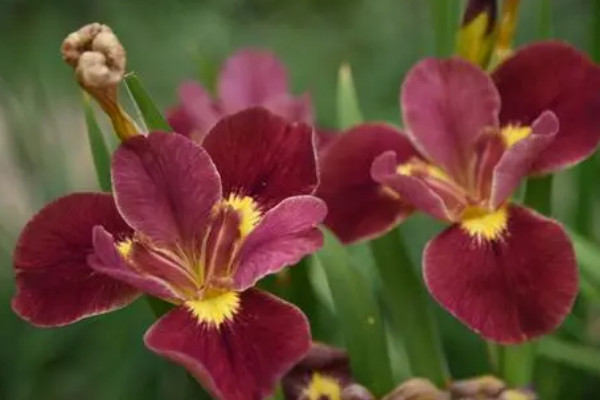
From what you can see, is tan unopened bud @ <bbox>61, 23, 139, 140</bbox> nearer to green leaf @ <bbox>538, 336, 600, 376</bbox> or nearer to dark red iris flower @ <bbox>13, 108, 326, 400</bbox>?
dark red iris flower @ <bbox>13, 108, 326, 400</bbox>

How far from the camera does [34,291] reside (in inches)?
17.2

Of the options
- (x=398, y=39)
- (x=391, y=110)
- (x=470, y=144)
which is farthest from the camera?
(x=398, y=39)

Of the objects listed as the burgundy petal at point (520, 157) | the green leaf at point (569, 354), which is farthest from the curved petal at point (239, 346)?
the green leaf at point (569, 354)

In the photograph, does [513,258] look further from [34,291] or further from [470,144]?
[34,291]

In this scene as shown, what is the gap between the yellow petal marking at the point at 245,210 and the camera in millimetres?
457

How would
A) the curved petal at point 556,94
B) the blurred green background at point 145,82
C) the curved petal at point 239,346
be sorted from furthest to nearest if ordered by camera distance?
the blurred green background at point 145,82, the curved petal at point 556,94, the curved petal at point 239,346

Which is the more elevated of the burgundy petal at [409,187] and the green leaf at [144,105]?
the green leaf at [144,105]

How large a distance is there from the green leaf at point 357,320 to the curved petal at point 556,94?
0.30 feet

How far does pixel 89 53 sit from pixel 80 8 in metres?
0.81

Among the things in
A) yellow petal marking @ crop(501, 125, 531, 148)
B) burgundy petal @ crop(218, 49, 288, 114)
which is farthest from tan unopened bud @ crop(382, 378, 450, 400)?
burgundy petal @ crop(218, 49, 288, 114)

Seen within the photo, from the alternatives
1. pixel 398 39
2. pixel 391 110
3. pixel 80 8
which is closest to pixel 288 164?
pixel 391 110

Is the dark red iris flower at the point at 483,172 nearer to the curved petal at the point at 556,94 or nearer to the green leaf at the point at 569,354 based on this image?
the curved petal at the point at 556,94

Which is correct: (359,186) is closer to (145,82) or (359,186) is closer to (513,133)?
(513,133)

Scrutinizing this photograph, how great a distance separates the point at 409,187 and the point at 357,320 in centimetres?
8
